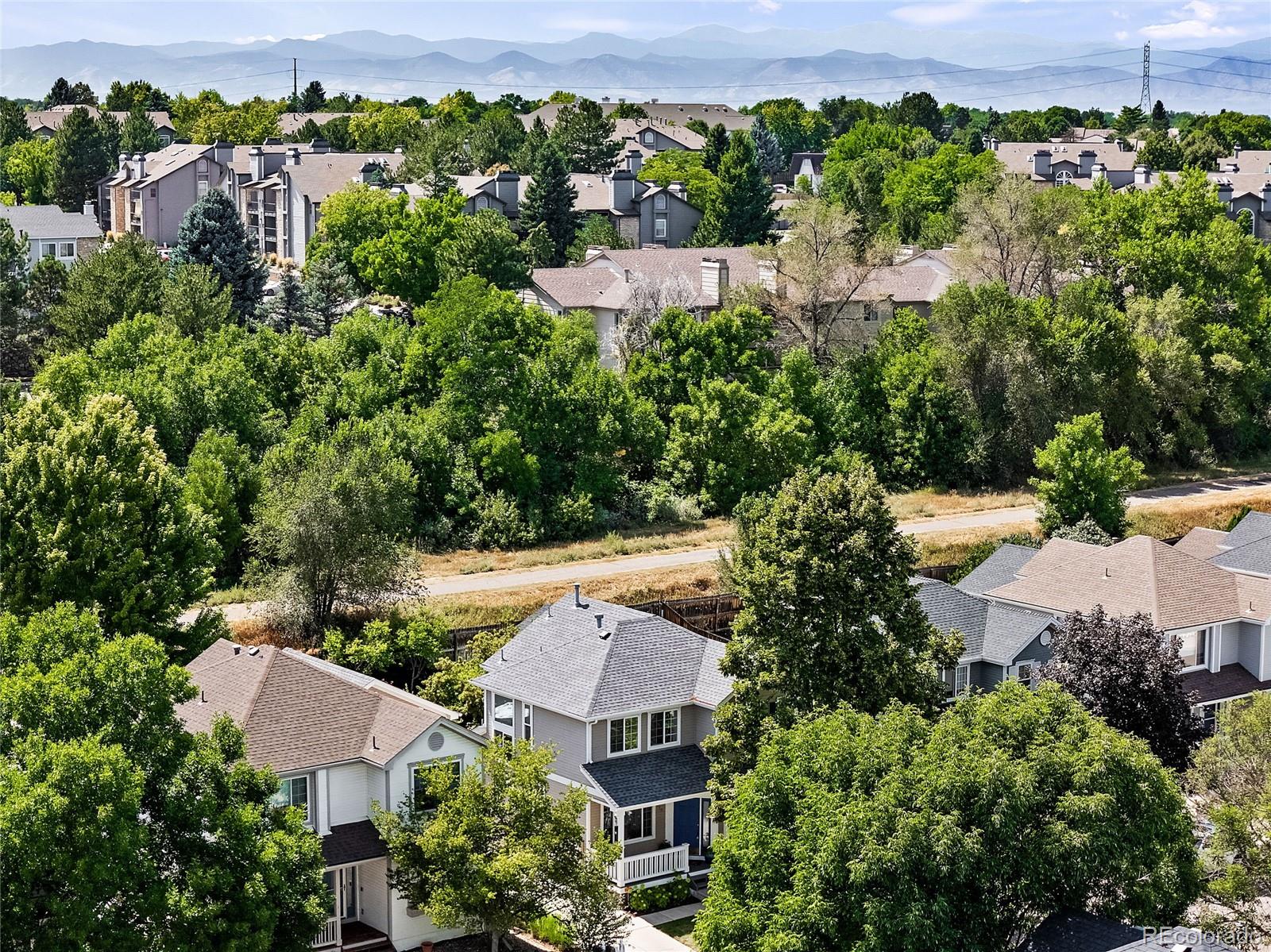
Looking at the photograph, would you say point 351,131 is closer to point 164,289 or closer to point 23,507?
point 164,289

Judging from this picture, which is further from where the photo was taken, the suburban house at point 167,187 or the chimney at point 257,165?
the suburban house at point 167,187

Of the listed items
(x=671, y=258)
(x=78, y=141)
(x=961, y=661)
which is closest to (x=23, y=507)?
(x=961, y=661)

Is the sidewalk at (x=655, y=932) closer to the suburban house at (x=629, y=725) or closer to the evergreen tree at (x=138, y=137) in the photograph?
the suburban house at (x=629, y=725)

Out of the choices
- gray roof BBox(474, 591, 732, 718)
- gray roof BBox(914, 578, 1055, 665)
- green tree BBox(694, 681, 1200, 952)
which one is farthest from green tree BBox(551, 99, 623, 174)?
green tree BBox(694, 681, 1200, 952)

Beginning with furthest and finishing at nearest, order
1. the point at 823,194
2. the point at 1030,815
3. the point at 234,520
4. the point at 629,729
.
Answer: the point at 823,194 < the point at 234,520 < the point at 629,729 < the point at 1030,815

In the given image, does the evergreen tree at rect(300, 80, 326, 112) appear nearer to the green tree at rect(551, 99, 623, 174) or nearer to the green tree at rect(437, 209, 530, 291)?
the green tree at rect(551, 99, 623, 174)

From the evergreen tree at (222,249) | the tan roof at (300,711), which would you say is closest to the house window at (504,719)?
the tan roof at (300,711)
